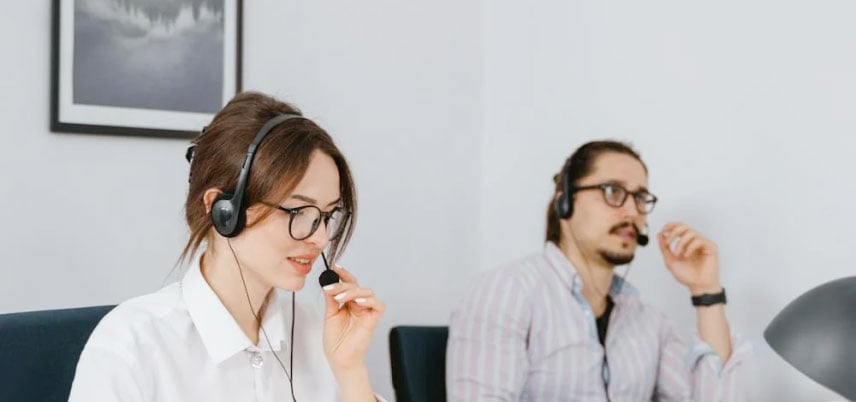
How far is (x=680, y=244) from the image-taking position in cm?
213

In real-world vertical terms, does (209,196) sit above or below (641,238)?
above

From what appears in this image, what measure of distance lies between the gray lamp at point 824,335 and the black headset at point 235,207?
847 mm

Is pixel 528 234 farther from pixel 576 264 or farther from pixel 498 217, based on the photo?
pixel 576 264

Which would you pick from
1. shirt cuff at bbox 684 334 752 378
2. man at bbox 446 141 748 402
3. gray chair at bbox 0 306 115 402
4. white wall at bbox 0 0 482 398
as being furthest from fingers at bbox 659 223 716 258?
gray chair at bbox 0 306 115 402

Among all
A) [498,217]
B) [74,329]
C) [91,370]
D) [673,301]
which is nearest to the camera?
[91,370]

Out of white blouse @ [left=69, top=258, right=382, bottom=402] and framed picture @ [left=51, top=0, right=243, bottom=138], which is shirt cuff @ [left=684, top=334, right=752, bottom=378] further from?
framed picture @ [left=51, top=0, right=243, bottom=138]

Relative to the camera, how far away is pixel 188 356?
1292 mm

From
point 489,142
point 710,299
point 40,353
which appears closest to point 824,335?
point 710,299

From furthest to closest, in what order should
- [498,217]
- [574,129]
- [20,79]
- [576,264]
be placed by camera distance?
[498,217] → [574,129] → [576,264] → [20,79]

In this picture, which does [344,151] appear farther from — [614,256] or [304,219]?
[304,219]

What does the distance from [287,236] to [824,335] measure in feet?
2.63

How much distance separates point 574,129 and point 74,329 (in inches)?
63.1

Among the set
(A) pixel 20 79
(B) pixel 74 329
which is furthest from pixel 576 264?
(A) pixel 20 79

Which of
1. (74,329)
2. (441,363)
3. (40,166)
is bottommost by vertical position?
(441,363)
